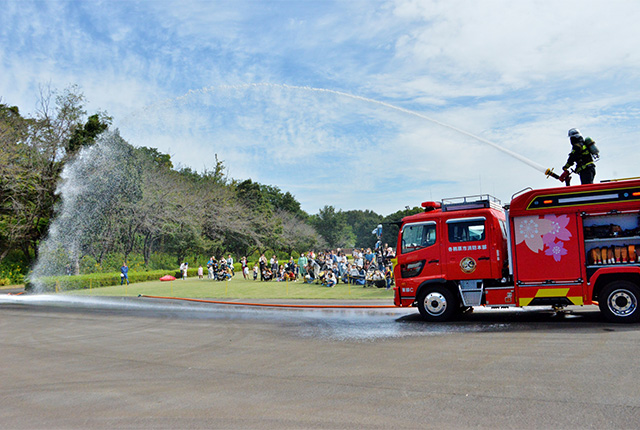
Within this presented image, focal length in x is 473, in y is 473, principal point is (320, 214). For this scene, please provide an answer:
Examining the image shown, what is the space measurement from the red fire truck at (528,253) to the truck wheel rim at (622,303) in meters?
0.02

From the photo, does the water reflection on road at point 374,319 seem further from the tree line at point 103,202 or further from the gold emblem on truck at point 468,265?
the tree line at point 103,202

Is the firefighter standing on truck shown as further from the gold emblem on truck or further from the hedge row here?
the hedge row

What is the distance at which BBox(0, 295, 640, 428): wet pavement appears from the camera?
210 inches

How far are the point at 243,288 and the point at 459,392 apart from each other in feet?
65.3

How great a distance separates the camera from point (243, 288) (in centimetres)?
2498

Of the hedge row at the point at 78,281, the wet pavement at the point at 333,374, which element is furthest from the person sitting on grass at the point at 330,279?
the hedge row at the point at 78,281

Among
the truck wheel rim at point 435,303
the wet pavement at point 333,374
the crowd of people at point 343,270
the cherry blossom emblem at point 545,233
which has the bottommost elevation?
the wet pavement at point 333,374

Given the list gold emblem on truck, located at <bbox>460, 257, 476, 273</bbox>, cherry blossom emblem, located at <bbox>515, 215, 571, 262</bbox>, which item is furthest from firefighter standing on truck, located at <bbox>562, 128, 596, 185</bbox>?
gold emblem on truck, located at <bbox>460, 257, 476, 273</bbox>

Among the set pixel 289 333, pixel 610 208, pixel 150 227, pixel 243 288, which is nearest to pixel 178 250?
pixel 150 227

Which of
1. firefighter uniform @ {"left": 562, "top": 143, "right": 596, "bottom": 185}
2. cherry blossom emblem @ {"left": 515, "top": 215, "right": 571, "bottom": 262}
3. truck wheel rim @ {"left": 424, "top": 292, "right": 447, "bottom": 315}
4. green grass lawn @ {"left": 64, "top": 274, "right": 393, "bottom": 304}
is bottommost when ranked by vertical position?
green grass lawn @ {"left": 64, "top": 274, "right": 393, "bottom": 304}

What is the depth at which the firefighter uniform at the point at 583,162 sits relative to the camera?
36.6 ft

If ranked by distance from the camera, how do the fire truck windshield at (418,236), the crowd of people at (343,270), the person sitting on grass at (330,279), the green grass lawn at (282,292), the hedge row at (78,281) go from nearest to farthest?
the fire truck windshield at (418,236)
the green grass lawn at (282,292)
the crowd of people at (343,270)
the person sitting on grass at (330,279)
the hedge row at (78,281)

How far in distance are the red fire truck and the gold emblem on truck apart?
0.02 m

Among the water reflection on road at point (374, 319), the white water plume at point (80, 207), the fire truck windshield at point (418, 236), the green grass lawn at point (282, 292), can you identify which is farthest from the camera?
the white water plume at point (80, 207)
